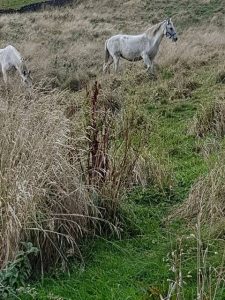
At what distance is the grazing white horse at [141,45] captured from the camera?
14469 mm

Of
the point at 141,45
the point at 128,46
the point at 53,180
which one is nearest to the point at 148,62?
the point at 141,45

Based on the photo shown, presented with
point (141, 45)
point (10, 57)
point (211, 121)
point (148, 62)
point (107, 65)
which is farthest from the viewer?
point (107, 65)

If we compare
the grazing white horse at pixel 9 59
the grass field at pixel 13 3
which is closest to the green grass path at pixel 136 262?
the grazing white horse at pixel 9 59

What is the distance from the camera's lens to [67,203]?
4.01 metres

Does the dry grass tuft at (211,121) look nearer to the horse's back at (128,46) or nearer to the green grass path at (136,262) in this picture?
the green grass path at (136,262)

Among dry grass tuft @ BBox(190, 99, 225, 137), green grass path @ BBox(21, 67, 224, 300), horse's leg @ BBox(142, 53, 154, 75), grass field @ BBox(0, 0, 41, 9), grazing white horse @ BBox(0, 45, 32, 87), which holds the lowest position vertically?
grass field @ BBox(0, 0, 41, 9)

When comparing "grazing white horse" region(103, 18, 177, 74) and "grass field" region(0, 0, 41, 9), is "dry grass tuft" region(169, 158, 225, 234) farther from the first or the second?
"grass field" region(0, 0, 41, 9)

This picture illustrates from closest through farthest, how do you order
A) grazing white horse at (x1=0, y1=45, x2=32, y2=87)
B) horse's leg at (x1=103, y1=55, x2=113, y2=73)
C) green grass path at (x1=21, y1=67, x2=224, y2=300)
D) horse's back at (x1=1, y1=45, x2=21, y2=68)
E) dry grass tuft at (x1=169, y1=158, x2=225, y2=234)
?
green grass path at (x1=21, y1=67, x2=224, y2=300) → dry grass tuft at (x1=169, y1=158, x2=225, y2=234) → grazing white horse at (x1=0, y1=45, x2=32, y2=87) → horse's back at (x1=1, y1=45, x2=21, y2=68) → horse's leg at (x1=103, y1=55, x2=113, y2=73)

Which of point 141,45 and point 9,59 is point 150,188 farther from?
point 141,45

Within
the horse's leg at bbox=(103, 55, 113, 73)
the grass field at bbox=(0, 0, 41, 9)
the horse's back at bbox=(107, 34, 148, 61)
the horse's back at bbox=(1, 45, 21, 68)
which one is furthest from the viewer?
the grass field at bbox=(0, 0, 41, 9)

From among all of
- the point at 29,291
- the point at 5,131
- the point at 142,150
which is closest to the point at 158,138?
the point at 142,150

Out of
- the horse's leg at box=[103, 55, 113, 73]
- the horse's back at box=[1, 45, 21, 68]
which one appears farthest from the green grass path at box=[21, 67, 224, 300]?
the horse's leg at box=[103, 55, 113, 73]

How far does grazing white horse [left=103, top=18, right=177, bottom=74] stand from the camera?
47.5ft

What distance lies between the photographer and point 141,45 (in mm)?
14883
